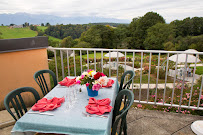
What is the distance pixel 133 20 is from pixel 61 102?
3203cm

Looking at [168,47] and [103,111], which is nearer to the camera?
[103,111]

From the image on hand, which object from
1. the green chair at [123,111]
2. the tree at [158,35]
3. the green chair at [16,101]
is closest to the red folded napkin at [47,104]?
the green chair at [16,101]

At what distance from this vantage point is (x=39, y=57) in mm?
2934

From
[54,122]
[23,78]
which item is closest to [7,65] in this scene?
[23,78]

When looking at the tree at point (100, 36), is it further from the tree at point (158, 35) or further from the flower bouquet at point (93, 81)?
the flower bouquet at point (93, 81)

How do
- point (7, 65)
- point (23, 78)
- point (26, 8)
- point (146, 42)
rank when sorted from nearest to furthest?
point (7, 65)
point (23, 78)
point (26, 8)
point (146, 42)

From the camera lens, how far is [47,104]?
1548mm

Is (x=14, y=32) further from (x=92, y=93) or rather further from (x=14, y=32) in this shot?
(x=92, y=93)

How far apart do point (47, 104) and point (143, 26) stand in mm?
29757

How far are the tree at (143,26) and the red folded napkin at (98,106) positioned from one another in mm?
27897

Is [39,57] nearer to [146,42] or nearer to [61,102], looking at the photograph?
[61,102]

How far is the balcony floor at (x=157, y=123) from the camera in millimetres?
2277

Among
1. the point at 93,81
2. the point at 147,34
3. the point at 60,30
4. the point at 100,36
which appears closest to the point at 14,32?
the point at 93,81

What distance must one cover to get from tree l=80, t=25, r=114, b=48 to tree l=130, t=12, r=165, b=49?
4441 millimetres
